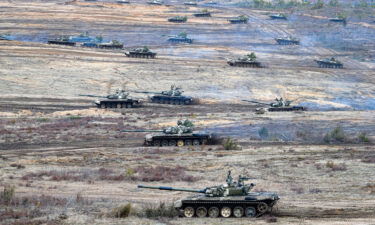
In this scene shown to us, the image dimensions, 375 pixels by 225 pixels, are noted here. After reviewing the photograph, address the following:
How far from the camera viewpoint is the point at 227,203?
23.0m

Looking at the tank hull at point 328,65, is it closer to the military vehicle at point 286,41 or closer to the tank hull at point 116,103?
A: the military vehicle at point 286,41

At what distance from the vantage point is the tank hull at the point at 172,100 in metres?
53.2

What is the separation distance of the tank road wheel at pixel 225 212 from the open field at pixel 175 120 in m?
0.53

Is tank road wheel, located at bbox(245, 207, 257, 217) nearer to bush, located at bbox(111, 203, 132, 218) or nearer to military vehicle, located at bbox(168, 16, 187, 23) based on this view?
bush, located at bbox(111, 203, 132, 218)

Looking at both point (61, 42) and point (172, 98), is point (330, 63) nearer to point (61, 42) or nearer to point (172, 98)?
point (172, 98)

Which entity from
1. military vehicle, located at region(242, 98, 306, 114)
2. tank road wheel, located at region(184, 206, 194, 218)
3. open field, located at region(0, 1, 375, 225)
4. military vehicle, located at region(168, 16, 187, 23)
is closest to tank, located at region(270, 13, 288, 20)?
open field, located at region(0, 1, 375, 225)

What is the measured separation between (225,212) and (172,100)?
30.6 m

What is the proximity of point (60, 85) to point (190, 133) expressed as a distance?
21859 millimetres

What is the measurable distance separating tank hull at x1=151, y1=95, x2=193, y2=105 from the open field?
0.79 m

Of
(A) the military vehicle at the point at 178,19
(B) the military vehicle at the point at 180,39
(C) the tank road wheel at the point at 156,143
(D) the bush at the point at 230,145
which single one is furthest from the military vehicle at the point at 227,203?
(A) the military vehicle at the point at 178,19

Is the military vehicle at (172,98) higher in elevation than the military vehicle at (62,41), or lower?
lower

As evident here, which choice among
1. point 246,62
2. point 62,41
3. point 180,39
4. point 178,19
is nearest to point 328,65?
point 246,62

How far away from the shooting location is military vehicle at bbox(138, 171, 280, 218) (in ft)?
75.2

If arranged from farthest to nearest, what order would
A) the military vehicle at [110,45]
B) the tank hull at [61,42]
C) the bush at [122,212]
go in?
the military vehicle at [110,45], the tank hull at [61,42], the bush at [122,212]
